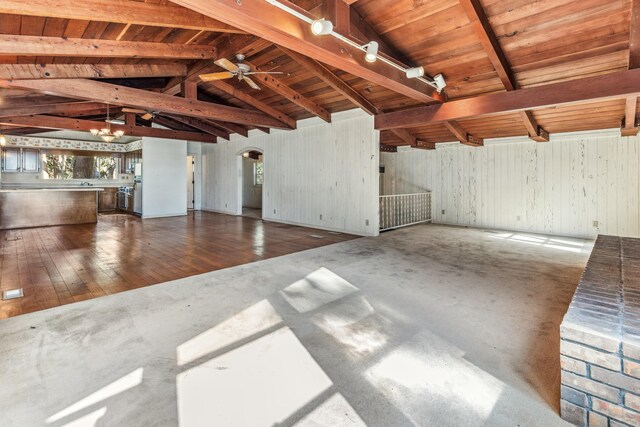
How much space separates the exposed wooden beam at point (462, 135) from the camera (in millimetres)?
6723

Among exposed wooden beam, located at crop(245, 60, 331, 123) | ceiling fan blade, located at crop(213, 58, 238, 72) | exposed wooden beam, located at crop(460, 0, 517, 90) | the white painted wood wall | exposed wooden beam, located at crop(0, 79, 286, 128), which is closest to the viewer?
exposed wooden beam, located at crop(460, 0, 517, 90)

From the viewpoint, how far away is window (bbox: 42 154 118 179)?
10.2 meters

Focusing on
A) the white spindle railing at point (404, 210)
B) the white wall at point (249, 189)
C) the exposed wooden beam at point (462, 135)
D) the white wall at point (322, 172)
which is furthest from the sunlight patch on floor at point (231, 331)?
the white wall at point (249, 189)

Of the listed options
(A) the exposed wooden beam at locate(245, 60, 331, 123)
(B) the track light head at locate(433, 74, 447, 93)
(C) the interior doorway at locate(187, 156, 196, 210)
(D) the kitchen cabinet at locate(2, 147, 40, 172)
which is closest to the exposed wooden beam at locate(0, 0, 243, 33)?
(A) the exposed wooden beam at locate(245, 60, 331, 123)

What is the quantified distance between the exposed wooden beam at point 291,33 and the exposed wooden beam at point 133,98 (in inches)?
159

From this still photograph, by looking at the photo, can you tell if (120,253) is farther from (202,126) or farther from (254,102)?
(202,126)

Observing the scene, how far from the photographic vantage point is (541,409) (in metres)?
1.62

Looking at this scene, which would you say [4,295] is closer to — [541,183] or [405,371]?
[405,371]

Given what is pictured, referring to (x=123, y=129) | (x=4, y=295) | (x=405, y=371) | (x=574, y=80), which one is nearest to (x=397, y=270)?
(x=405, y=371)

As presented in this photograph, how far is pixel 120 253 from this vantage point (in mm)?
4992

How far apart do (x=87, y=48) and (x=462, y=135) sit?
290 inches

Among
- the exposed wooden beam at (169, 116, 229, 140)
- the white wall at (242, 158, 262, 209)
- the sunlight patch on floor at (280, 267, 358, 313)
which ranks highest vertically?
the exposed wooden beam at (169, 116, 229, 140)

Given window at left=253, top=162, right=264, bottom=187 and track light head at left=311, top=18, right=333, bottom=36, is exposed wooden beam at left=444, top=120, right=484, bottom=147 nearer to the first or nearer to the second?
track light head at left=311, top=18, right=333, bottom=36

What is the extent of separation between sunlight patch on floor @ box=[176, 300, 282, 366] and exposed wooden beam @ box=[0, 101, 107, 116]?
7356 millimetres
